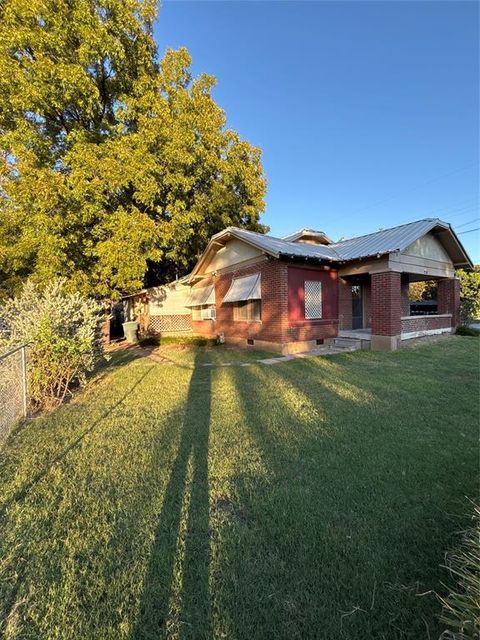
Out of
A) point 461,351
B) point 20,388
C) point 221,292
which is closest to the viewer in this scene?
point 20,388

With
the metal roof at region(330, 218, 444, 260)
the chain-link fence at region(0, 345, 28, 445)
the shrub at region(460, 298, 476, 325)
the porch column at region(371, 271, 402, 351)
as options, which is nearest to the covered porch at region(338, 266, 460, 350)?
the porch column at region(371, 271, 402, 351)

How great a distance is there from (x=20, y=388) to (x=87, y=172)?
387 inches

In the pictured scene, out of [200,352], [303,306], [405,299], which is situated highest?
[405,299]

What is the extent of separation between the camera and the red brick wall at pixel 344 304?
43.4ft

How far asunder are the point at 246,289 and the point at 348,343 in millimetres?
4580

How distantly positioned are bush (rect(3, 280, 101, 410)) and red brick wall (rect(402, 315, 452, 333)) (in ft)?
38.0

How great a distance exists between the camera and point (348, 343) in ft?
40.4

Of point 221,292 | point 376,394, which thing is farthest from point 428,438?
point 221,292

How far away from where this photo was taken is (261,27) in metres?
11.4

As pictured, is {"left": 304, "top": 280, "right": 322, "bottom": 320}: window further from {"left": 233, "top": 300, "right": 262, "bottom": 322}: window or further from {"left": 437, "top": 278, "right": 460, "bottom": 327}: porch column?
{"left": 437, "top": 278, "right": 460, "bottom": 327}: porch column

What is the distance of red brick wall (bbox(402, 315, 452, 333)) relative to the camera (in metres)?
12.8

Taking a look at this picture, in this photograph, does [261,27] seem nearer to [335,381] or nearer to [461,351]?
[335,381]

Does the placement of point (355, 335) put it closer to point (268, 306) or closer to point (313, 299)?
point (313, 299)

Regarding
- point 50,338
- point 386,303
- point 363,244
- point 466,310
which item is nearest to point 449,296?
point 466,310
